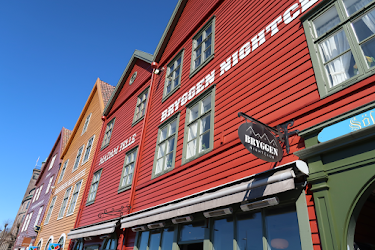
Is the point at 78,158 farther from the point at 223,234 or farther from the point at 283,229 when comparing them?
the point at 283,229

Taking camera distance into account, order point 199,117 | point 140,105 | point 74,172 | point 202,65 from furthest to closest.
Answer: point 74,172, point 140,105, point 202,65, point 199,117

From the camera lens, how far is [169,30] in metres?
11.6

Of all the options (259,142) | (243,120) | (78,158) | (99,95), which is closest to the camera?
(259,142)

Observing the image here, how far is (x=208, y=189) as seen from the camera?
579 centimetres

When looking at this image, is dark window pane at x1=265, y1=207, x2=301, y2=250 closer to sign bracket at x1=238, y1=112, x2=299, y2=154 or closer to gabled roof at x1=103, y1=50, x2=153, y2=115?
sign bracket at x1=238, y1=112, x2=299, y2=154

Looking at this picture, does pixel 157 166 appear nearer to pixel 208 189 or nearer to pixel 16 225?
pixel 208 189

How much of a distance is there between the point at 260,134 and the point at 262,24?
11.6 feet

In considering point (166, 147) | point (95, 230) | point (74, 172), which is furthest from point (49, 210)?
point (166, 147)

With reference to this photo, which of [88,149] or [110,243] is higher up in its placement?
[88,149]

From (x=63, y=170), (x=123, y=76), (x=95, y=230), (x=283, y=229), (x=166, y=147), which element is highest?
(x=123, y=76)

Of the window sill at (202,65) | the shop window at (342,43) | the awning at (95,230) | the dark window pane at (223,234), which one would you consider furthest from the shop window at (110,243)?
the shop window at (342,43)

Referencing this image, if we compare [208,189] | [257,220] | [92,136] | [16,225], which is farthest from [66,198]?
[16,225]

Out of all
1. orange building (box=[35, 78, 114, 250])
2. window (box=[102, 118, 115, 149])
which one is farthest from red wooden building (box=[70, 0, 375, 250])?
orange building (box=[35, 78, 114, 250])

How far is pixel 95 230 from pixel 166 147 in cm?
441
